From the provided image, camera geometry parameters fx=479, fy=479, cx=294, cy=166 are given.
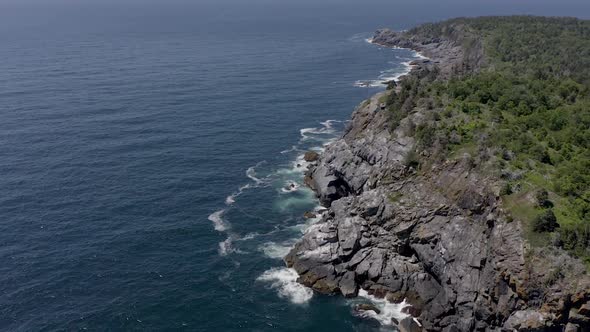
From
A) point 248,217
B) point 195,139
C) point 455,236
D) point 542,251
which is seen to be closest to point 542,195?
point 542,251

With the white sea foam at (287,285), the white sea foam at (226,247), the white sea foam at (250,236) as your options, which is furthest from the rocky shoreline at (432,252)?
the white sea foam at (226,247)

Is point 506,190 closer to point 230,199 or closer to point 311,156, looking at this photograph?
point 230,199

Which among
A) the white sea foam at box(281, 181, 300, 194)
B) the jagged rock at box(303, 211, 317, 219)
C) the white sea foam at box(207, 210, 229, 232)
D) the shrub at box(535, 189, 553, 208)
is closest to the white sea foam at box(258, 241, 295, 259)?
the jagged rock at box(303, 211, 317, 219)

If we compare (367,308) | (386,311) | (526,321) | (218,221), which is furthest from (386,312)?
(218,221)

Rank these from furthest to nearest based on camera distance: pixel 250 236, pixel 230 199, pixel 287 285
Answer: pixel 230 199 → pixel 250 236 → pixel 287 285

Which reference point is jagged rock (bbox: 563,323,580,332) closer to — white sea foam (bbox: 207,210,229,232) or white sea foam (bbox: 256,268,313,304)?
white sea foam (bbox: 256,268,313,304)
